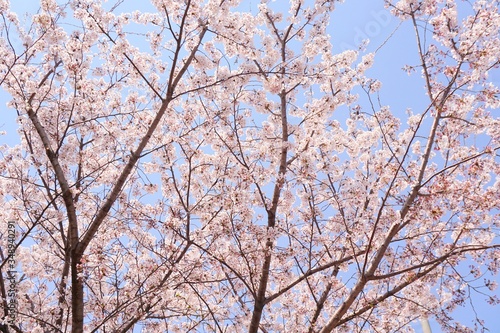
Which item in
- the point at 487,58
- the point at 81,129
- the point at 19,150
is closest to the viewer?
the point at 487,58

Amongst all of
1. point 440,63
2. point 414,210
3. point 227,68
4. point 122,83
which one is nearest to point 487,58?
point 440,63

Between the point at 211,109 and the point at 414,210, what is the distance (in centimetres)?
319

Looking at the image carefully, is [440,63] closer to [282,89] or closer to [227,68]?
[282,89]

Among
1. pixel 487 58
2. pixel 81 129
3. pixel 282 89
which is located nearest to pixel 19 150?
pixel 81 129

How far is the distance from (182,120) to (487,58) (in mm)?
4138

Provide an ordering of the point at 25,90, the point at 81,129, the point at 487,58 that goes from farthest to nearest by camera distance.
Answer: the point at 81,129, the point at 25,90, the point at 487,58

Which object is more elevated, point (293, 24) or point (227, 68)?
point (293, 24)

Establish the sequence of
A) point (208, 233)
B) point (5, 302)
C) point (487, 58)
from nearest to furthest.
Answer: point (487, 58), point (5, 302), point (208, 233)

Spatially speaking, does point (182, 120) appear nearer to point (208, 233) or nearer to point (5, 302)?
point (208, 233)

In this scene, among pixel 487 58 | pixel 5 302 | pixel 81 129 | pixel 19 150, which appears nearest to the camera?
pixel 487 58

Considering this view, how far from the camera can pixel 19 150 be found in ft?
25.3

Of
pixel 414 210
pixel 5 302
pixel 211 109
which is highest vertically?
pixel 211 109

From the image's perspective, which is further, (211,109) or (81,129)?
(211,109)

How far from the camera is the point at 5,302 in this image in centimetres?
525
